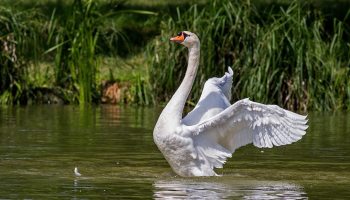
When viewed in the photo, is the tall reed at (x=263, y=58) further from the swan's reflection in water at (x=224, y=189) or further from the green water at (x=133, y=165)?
the swan's reflection in water at (x=224, y=189)

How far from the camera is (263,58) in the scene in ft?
75.7

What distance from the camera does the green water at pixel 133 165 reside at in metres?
11.1

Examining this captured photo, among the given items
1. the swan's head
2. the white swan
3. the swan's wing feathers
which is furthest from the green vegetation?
the swan's wing feathers

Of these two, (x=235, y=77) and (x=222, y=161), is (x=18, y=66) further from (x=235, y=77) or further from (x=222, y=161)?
(x=222, y=161)

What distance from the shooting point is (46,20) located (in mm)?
28250

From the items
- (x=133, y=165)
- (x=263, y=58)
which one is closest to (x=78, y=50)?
(x=263, y=58)

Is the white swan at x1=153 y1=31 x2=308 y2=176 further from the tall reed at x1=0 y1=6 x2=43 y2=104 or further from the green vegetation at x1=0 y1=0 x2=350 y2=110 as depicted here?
the tall reed at x1=0 y1=6 x2=43 y2=104

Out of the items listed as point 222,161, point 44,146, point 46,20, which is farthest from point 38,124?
point 46,20

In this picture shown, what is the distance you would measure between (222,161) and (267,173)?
51 centimetres

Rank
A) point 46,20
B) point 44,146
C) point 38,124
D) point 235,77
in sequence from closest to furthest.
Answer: point 44,146 < point 38,124 < point 235,77 < point 46,20

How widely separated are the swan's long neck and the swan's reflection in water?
0.70 m

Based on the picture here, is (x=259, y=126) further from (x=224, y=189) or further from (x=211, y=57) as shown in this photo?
(x=211, y=57)

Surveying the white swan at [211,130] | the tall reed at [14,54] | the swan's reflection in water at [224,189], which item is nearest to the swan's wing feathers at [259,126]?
the white swan at [211,130]

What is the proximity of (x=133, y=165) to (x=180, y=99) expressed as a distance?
1.18m
